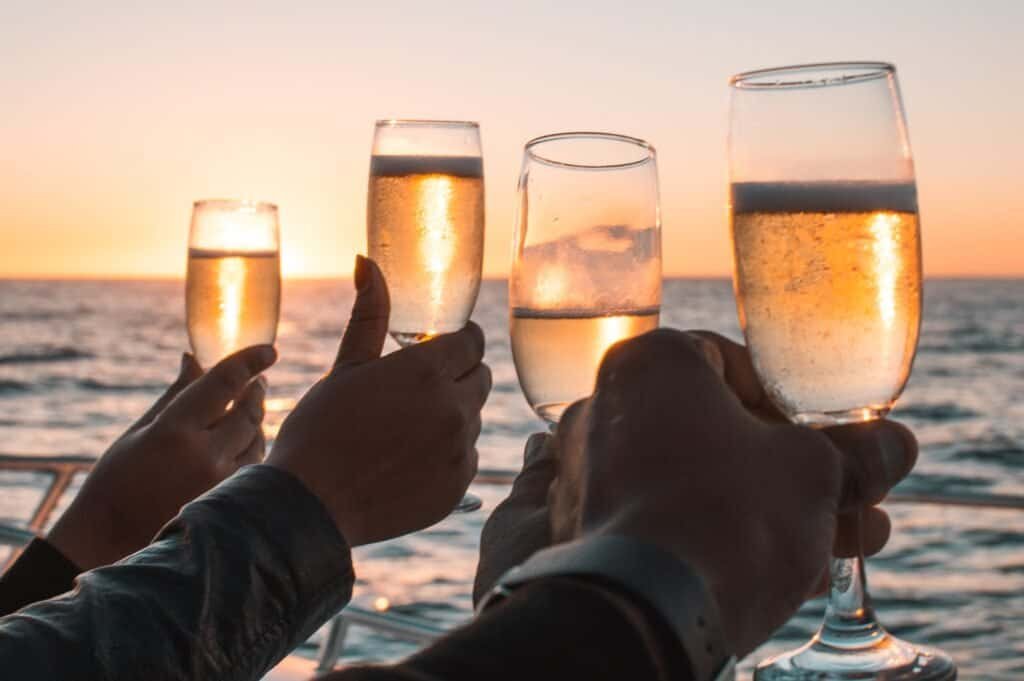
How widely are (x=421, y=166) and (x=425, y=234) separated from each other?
143 millimetres

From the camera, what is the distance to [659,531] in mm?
899

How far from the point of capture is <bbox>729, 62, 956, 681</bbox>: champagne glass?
44.7 inches

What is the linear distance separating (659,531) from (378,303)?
0.85 metres

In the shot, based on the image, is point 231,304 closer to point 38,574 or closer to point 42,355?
point 38,574

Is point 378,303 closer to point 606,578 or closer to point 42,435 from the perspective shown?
point 606,578

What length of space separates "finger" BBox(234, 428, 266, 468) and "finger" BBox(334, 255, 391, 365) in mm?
450

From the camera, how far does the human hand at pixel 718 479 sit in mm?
902

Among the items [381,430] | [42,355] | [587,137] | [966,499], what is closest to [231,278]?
[381,430]

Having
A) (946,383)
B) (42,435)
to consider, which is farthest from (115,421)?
(946,383)

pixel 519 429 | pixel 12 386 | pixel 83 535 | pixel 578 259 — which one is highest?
pixel 578 259

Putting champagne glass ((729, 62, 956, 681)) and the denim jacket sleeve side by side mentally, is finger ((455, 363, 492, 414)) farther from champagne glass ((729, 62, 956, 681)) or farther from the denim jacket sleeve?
champagne glass ((729, 62, 956, 681))

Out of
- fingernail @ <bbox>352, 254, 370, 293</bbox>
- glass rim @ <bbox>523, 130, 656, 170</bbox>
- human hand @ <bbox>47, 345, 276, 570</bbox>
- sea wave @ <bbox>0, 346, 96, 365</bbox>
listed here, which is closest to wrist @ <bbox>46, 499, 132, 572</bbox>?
human hand @ <bbox>47, 345, 276, 570</bbox>

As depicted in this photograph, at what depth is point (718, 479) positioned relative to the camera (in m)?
0.92

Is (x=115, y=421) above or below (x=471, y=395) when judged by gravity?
below
